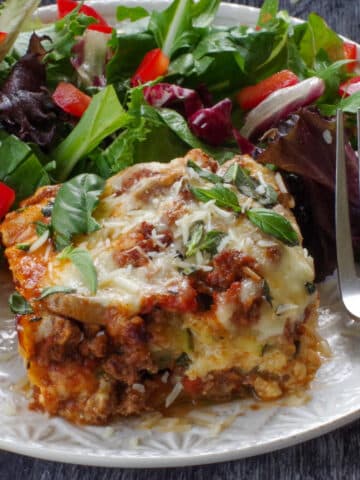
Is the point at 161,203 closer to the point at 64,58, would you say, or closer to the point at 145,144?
the point at 145,144

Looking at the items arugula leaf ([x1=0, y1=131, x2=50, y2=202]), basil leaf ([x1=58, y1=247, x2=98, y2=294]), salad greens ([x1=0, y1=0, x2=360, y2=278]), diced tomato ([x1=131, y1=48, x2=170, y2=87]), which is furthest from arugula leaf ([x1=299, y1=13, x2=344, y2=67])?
basil leaf ([x1=58, y1=247, x2=98, y2=294])

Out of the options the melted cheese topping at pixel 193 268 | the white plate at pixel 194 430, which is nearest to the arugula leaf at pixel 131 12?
the melted cheese topping at pixel 193 268

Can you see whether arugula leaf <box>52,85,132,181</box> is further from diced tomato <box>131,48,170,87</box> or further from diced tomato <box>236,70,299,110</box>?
diced tomato <box>236,70,299,110</box>

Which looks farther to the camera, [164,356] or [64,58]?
[64,58]

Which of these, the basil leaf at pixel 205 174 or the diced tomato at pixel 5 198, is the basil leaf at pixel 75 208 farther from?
the diced tomato at pixel 5 198

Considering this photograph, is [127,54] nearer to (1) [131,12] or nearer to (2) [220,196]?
(1) [131,12]

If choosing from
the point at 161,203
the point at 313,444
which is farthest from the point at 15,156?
the point at 313,444

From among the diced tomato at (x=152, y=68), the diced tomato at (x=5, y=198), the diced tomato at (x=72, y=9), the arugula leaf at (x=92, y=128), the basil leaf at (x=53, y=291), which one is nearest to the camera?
the basil leaf at (x=53, y=291)

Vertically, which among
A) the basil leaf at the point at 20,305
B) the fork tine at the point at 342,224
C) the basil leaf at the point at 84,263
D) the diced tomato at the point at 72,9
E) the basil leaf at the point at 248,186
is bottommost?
the fork tine at the point at 342,224
